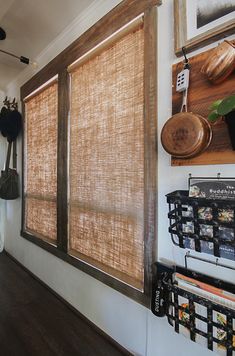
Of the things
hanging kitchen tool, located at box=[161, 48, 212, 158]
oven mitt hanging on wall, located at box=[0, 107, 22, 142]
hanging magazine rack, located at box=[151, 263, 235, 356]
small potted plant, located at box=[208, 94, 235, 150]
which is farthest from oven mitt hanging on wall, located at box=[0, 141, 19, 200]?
small potted plant, located at box=[208, 94, 235, 150]

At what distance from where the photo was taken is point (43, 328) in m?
1.79

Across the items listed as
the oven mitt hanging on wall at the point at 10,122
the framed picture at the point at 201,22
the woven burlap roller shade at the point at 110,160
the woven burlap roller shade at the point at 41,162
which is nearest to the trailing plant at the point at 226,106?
the framed picture at the point at 201,22

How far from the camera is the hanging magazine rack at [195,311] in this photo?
0.98 metres

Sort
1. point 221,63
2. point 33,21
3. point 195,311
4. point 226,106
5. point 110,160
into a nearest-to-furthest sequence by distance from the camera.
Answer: point 226,106, point 221,63, point 195,311, point 110,160, point 33,21

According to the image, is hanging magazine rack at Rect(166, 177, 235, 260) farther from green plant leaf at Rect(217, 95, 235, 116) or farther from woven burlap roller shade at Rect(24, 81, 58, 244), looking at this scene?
woven burlap roller shade at Rect(24, 81, 58, 244)

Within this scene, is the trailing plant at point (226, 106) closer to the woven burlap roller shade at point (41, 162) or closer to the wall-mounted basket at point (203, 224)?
the wall-mounted basket at point (203, 224)

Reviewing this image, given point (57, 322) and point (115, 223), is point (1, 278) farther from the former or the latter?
point (115, 223)

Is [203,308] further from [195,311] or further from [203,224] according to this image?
[203,224]

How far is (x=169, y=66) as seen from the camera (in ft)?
4.18

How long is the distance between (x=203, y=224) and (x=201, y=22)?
0.95 meters

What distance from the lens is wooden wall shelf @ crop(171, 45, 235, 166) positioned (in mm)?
1028

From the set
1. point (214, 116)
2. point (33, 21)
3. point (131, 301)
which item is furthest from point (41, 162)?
point (214, 116)

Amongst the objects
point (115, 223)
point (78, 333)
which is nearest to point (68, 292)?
point (78, 333)

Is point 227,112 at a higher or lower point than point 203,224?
higher
